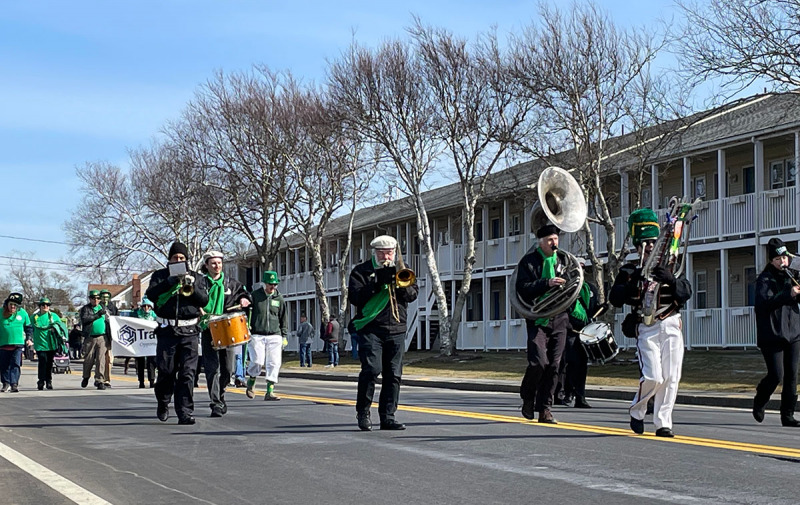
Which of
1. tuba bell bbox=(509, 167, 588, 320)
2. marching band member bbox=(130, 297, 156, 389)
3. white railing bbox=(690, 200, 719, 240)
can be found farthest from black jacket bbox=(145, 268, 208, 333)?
white railing bbox=(690, 200, 719, 240)

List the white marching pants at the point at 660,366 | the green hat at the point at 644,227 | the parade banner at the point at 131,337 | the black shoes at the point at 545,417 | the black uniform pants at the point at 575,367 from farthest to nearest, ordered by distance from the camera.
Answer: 1. the parade banner at the point at 131,337
2. the black uniform pants at the point at 575,367
3. the black shoes at the point at 545,417
4. the green hat at the point at 644,227
5. the white marching pants at the point at 660,366

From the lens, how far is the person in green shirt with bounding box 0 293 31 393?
20.7m

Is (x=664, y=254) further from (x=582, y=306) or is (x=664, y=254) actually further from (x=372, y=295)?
(x=582, y=306)

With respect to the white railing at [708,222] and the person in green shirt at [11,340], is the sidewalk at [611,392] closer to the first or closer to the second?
the person in green shirt at [11,340]

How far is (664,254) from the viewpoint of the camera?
10383 millimetres

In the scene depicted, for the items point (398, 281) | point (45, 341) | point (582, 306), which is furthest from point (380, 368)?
point (45, 341)

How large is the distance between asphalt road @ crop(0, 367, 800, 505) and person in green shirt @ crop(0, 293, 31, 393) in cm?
752

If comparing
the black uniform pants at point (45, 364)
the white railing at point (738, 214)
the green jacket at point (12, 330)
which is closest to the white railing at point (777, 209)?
the white railing at point (738, 214)

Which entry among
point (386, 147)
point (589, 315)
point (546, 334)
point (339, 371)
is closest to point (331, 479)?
point (546, 334)

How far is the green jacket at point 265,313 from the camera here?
16.8 metres

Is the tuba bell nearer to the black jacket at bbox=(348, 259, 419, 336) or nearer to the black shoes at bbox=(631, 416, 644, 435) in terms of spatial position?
the black jacket at bbox=(348, 259, 419, 336)

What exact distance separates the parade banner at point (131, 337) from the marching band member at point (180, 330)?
9119 mm

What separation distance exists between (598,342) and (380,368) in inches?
146

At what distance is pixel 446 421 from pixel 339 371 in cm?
2267
